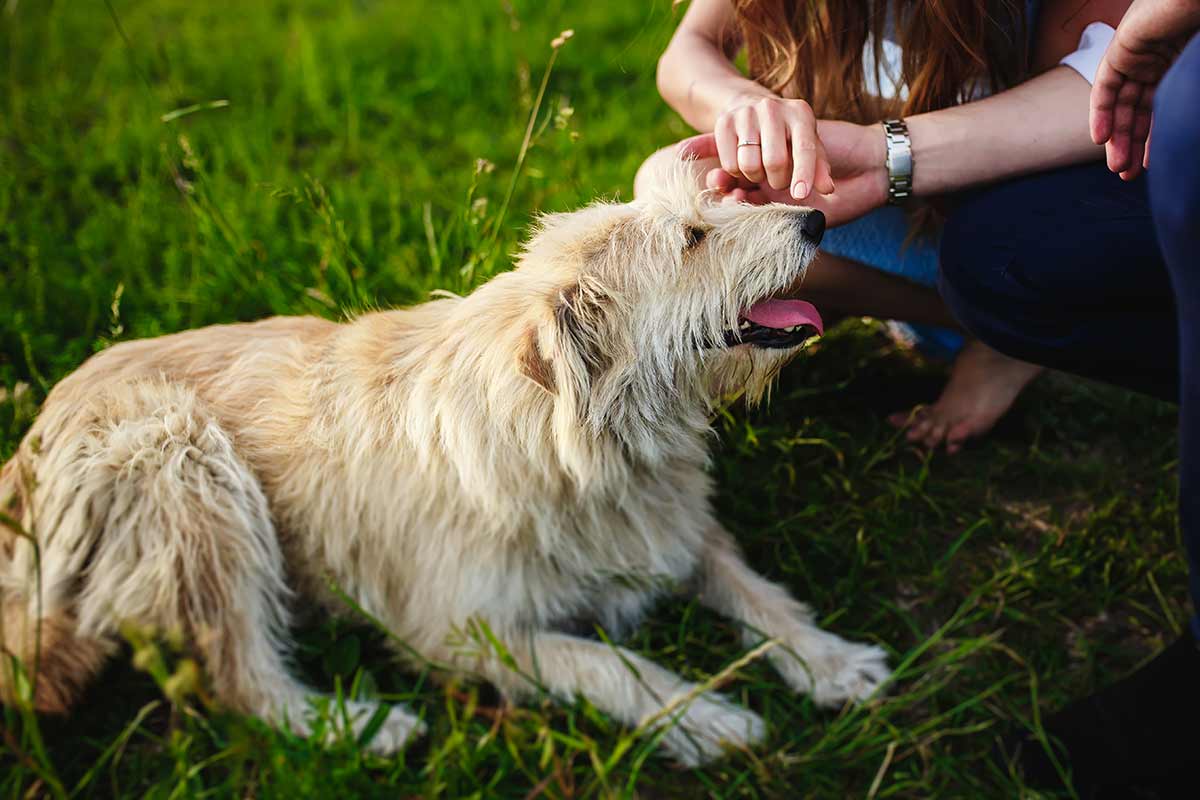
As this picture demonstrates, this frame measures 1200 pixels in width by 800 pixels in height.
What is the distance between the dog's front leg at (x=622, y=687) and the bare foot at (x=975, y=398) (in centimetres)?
115

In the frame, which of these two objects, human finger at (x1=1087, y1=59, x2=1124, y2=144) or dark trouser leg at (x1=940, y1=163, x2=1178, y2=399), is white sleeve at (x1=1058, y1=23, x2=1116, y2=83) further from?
human finger at (x1=1087, y1=59, x2=1124, y2=144)

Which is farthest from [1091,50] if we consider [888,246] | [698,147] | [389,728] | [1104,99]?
[389,728]

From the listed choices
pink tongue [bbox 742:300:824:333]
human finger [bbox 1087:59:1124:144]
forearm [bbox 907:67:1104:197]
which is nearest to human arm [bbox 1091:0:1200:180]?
human finger [bbox 1087:59:1124:144]

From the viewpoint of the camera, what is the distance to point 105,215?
3.56 metres

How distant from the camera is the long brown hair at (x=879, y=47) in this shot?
225cm

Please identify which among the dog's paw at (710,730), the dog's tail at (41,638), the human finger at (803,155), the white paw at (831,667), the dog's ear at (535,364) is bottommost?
the white paw at (831,667)

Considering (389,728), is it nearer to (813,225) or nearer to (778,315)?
(778,315)

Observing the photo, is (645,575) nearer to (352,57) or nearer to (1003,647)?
(1003,647)

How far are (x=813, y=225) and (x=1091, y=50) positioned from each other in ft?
2.78

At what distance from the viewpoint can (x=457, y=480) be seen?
2.12 m

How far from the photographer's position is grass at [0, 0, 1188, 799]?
211 cm

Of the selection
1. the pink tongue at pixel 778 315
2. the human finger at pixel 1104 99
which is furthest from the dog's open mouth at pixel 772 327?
the human finger at pixel 1104 99

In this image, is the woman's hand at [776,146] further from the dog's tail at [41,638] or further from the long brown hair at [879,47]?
the dog's tail at [41,638]

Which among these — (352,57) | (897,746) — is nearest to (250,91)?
(352,57)
